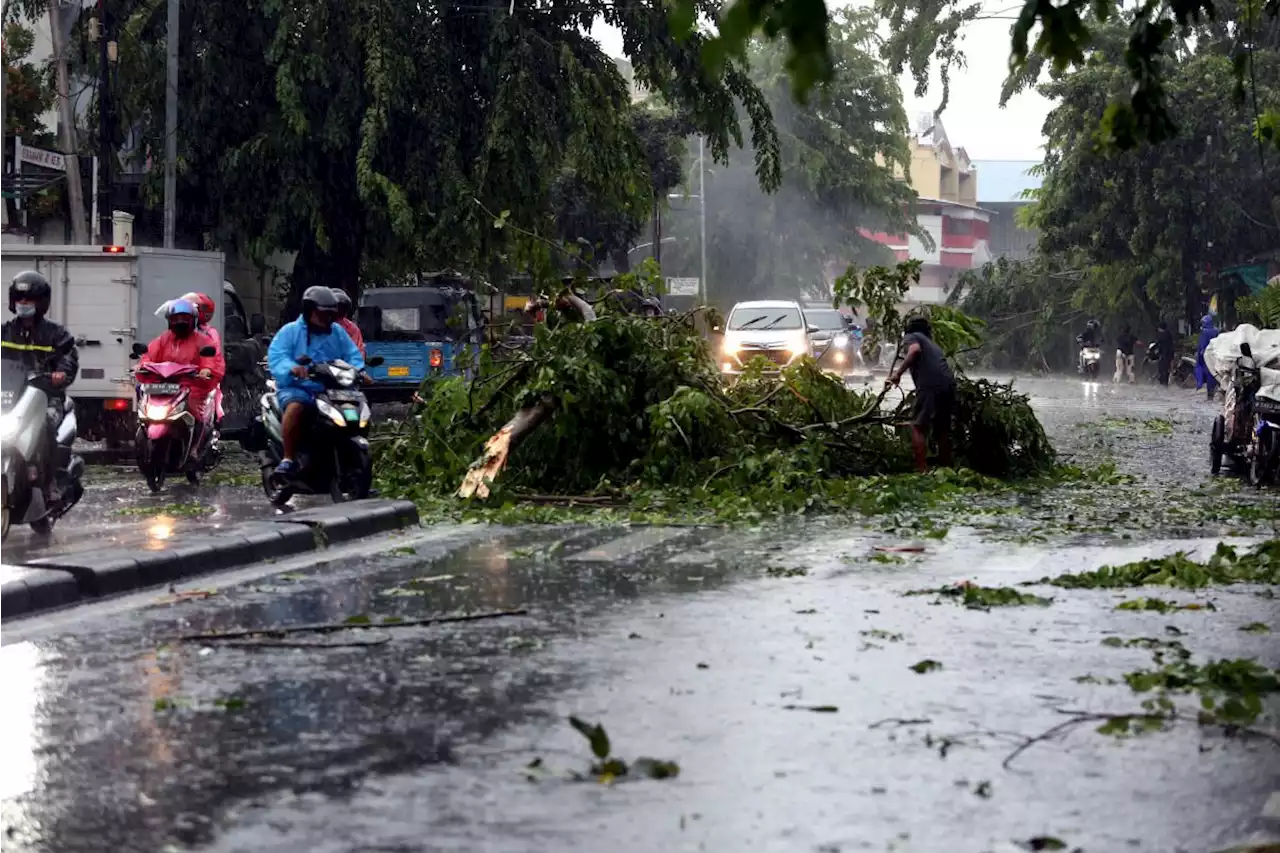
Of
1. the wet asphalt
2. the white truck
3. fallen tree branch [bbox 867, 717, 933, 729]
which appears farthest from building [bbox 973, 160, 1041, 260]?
fallen tree branch [bbox 867, 717, 933, 729]

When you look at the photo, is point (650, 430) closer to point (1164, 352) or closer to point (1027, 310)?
point (1164, 352)

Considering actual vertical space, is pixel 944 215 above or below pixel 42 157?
above

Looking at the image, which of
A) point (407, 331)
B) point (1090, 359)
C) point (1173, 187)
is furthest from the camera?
point (1090, 359)

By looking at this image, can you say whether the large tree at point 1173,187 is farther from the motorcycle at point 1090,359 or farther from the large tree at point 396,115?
the large tree at point 396,115

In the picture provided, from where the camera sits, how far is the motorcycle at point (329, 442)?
14.8 meters

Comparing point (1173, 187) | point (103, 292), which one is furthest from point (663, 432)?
point (1173, 187)

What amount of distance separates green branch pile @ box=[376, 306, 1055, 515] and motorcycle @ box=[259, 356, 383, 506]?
112cm

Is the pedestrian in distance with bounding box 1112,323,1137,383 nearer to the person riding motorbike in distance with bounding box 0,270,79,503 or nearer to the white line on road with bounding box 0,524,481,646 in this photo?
the white line on road with bounding box 0,524,481,646

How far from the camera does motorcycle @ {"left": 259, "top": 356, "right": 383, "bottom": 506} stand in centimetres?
1482

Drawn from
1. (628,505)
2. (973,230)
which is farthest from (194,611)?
(973,230)

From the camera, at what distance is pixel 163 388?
17672 mm

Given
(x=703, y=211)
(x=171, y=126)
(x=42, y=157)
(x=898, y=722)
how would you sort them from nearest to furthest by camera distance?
(x=898, y=722)
(x=171, y=126)
(x=42, y=157)
(x=703, y=211)

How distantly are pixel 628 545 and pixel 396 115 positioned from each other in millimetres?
18448

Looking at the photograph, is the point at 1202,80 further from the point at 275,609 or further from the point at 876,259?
the point at 275,609
